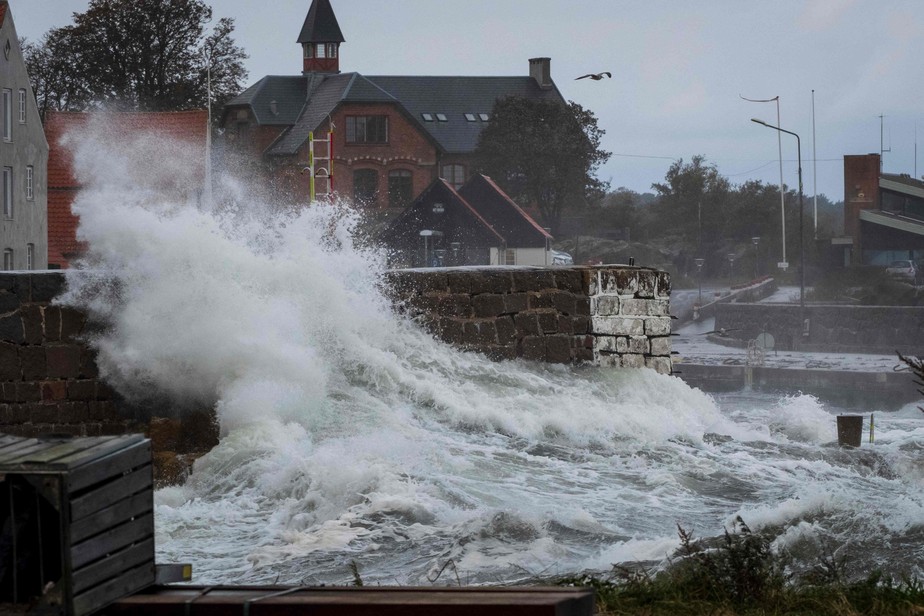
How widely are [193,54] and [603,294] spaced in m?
42.0

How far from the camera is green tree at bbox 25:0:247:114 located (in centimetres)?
4975

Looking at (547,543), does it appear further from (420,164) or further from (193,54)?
(420,164)

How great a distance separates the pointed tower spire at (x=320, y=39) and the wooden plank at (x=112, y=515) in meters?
68.1

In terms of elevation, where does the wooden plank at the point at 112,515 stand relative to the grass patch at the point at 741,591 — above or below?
above

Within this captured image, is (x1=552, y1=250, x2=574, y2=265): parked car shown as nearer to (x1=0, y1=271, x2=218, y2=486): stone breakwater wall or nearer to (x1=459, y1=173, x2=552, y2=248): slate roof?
(x1=459, y1=173, x2=552, y2=248): slate roof

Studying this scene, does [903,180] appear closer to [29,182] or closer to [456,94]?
[456,94]

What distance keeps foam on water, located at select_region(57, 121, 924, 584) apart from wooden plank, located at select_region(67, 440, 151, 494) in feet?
8.19

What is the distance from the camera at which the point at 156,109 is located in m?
49.8

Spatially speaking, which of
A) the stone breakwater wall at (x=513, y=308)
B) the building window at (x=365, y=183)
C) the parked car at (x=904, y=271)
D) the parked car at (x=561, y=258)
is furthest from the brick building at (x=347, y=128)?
the stone breakwater wall at (x=513, y=308)

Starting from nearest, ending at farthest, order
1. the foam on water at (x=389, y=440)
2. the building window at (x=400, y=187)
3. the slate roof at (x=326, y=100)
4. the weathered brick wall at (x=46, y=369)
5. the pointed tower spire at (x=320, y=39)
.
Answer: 1. the foam on water at (x=389, y=440)
2. the weathered brick wall at (x=46, y=369)
3. the slate roof at (x=326, y=100)
4. the building window at (x=400, y=187)
5. the pointed tower spire at (x=320, y=39)

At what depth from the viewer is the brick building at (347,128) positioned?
64.4 metres

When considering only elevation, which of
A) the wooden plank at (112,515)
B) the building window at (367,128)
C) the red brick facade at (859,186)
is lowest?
the wooden plank at (112,515)

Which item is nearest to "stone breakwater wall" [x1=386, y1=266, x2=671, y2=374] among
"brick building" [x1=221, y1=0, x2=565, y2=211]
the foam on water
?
the foam on water

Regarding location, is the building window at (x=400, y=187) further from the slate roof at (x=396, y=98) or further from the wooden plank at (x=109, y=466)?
the wooden plank at (x=109, y=466)
